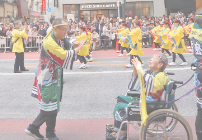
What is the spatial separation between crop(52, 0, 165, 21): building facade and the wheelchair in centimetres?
2710

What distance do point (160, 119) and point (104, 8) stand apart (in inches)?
1103

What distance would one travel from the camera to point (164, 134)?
11.4 feet

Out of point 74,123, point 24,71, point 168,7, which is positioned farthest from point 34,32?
point 168,7

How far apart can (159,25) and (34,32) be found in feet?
26.3

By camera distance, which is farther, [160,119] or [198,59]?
[198,59]

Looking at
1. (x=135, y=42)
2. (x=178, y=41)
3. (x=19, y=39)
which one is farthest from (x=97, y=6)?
(x=19, y=39)

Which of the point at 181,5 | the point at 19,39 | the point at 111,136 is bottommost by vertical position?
the point at 111,136

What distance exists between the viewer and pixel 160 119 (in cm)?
333

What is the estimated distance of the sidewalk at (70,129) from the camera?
4.14 m

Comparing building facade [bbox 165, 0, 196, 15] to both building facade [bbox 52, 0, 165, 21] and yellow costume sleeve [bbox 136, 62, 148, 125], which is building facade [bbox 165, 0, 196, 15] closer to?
building facade [bbox 52, 0, 165, 21]

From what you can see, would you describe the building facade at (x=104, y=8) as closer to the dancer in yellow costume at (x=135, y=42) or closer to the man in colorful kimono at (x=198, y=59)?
the dancer in yellow costume at (x=135, y=42)

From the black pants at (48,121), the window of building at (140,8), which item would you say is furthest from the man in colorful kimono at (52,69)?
the window of building at (140,8)

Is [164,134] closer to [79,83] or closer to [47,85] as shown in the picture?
[47,85]

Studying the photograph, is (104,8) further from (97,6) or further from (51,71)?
(51,71)
